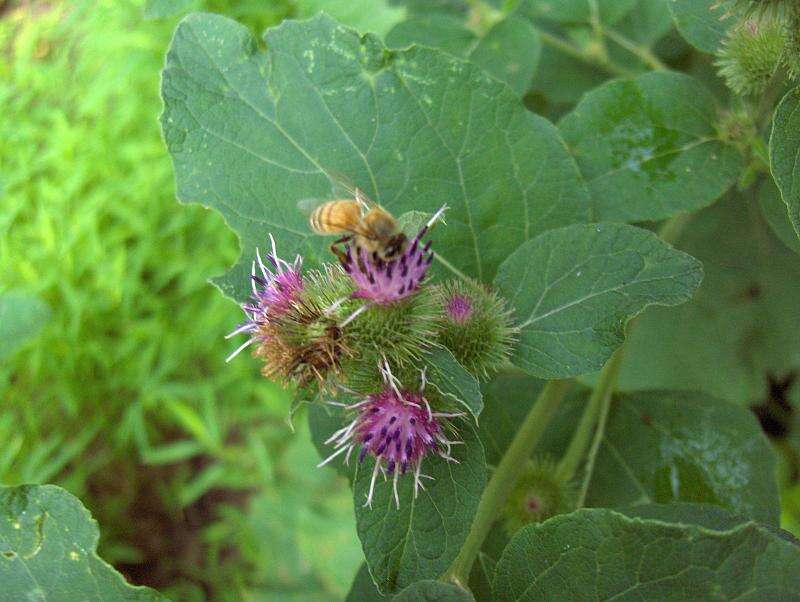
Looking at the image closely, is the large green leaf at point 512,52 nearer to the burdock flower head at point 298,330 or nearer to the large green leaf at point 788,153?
the large green leaf at point 788,153

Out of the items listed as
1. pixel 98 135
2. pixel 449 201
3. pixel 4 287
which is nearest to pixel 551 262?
pixel 449 201

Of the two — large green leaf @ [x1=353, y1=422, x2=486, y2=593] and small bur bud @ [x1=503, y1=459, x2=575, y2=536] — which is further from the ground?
large green leaf @ [x1=353, y1=422, x2=486, y2=593]

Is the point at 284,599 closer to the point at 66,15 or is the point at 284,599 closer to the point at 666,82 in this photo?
the point at 666,82

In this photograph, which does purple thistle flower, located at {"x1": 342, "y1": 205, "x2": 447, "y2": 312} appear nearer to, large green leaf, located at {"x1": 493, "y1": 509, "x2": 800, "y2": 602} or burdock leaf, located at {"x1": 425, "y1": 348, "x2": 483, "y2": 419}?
burdock leaf, located at {"x1": 425, "y1": 348, "x2": 483, "y2": 419}

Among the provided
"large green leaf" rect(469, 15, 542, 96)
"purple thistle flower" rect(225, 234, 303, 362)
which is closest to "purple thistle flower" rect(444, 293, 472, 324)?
"purple thistle flower" rect(225, 234, 303, 362)

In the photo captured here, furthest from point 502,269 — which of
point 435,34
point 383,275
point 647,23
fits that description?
point 647,23

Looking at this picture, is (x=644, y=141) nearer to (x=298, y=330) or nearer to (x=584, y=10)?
(x=584, y=10)
